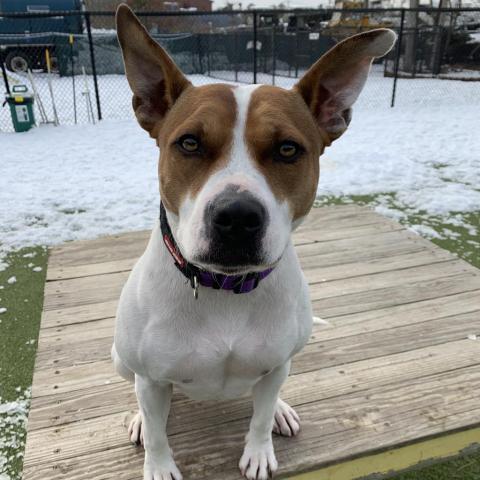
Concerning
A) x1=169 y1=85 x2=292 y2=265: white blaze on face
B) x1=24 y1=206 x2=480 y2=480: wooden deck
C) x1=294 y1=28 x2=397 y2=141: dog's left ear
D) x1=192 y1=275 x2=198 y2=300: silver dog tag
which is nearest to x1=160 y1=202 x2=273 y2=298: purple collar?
x1=192 y1=275 x2=198 y2=300: silver dog tag

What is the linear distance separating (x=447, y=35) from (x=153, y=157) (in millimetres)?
13773

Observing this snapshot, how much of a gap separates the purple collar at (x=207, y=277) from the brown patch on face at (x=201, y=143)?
0.47ft

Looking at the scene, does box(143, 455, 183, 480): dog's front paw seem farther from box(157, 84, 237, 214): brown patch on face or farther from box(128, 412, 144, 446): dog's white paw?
box(157, 84, 237, 214): brown patch on face

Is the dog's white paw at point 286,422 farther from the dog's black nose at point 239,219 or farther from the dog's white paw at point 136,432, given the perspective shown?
the dog's black nose at point 239,219

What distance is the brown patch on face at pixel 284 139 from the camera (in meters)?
1.59

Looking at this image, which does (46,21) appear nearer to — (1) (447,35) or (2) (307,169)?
(1) (447,35)

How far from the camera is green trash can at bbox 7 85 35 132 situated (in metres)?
9.14

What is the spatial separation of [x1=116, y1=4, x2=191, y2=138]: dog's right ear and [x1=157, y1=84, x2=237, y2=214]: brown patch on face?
0.16 metres

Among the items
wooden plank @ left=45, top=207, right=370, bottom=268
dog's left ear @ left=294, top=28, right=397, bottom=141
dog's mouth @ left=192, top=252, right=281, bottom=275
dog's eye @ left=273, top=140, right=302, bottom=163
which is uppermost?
dog's left ear @ left=294, top=28, right=397, bottom=141

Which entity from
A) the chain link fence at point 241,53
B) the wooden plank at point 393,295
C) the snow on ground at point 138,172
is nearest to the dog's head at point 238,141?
the wooden plank at point 393,295

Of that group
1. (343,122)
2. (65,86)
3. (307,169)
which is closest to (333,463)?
(307,169)

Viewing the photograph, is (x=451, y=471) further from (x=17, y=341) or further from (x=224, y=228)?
(x=17, y=341)

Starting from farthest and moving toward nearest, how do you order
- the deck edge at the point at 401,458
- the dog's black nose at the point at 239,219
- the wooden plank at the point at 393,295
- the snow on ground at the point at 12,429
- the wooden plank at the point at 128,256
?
the wooden plank at the point at 128,256 < the wooden plank at the point at 393,295 < the snow on ground at the point at 12,429 < the deck edge at the point at 401,458 < the dog's black nose at the point at 239,219

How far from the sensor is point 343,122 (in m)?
1.97
